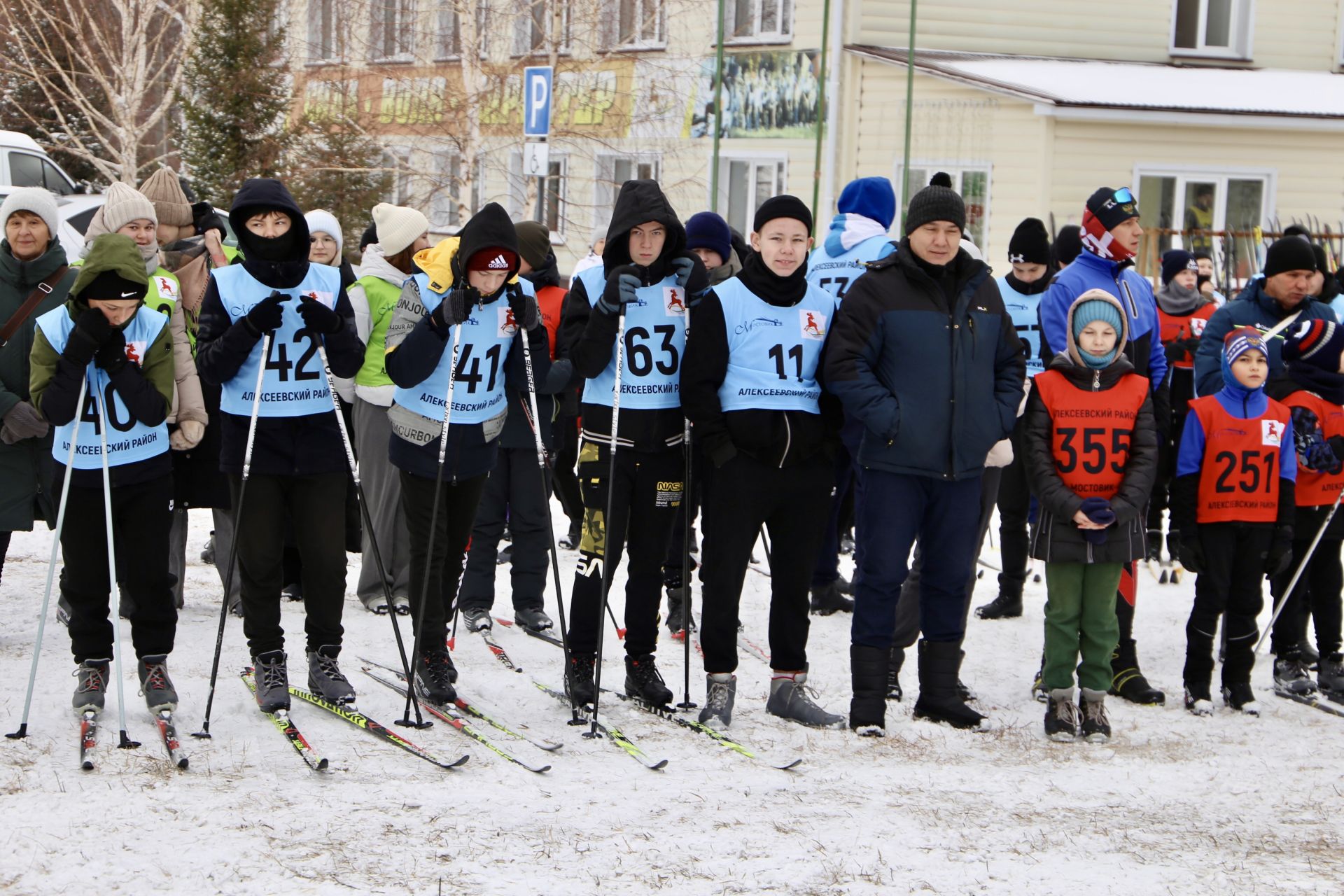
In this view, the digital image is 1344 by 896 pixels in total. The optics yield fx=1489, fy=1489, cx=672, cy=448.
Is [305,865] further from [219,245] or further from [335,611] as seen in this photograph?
[219,245]

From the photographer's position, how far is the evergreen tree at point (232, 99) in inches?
775

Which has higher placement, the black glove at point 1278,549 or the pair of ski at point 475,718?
the black glove at point 1278,549

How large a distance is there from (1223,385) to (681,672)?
2.82 metres

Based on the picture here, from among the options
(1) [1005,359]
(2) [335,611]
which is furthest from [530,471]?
(1) [1005,359]

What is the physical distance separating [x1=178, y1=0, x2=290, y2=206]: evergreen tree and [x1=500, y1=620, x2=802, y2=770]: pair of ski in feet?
49.7

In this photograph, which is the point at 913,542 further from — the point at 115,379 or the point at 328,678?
the point at 115,379

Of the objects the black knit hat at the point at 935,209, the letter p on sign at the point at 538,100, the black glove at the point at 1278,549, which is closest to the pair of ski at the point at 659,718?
the black knit hat at the point at 935,209

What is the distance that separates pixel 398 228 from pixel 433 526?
2.16m

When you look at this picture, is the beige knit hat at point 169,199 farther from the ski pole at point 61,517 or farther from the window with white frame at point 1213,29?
the window with white frame at point 1213,29

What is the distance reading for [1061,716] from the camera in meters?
6.05

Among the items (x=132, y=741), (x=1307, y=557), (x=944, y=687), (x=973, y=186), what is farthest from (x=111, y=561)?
(x=973, y=186)

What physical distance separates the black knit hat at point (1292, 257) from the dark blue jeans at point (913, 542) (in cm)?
223

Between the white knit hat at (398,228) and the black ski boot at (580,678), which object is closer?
the black ski boot at (580,678)

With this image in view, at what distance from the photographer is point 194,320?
715 cm
